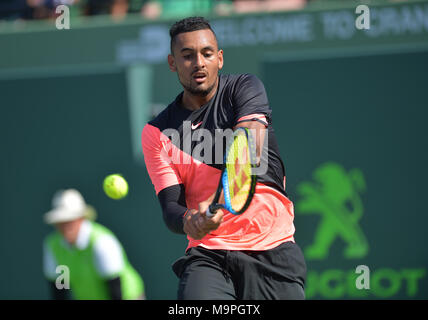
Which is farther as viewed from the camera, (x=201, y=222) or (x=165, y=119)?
(x=165, y=119)

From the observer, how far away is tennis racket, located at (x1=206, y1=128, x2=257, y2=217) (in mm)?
2926

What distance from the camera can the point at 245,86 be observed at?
3465 mm

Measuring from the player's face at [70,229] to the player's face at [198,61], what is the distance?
2699 mm

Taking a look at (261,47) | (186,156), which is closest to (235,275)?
(186,156)

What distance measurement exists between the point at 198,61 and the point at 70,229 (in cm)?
→ 286

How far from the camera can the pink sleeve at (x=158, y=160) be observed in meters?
3.48

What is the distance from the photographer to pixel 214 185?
3357 mm

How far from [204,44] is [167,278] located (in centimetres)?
464
